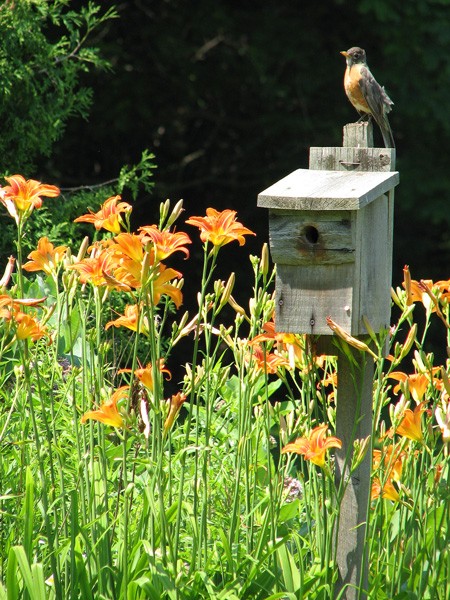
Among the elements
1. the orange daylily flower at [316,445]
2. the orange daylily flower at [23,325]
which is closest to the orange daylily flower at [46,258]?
the orange daylily flower at [23,325]

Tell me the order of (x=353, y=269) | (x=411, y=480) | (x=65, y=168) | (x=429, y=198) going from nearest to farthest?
(x=353, y=269) < (x=411, y=480) < (x=429, y=198) < (x=65, y=168)

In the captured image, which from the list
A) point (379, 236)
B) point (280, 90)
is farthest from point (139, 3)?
point (379, 236)

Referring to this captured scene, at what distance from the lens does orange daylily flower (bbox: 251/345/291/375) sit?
224 centimetres

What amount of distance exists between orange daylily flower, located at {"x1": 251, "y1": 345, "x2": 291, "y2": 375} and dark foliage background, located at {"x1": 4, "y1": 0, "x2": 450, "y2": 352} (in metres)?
5.13

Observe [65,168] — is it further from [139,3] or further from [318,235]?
[318,235]

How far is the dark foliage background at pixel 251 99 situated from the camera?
23.4ft

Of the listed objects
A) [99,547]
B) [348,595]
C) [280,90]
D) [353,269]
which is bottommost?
[348,595]

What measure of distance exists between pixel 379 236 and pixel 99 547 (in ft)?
3.65

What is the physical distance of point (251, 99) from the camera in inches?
328

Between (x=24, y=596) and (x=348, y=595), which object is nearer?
(x=24, y=596)

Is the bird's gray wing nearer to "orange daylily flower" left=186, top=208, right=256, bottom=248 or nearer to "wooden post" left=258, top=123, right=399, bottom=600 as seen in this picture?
"wooden post" left=258, top=123, right=399, bottom=600

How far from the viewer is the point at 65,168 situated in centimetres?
785

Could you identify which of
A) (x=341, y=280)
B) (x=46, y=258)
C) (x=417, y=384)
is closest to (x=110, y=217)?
(x=46, y=258)

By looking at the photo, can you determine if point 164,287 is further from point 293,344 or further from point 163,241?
point 293,344
